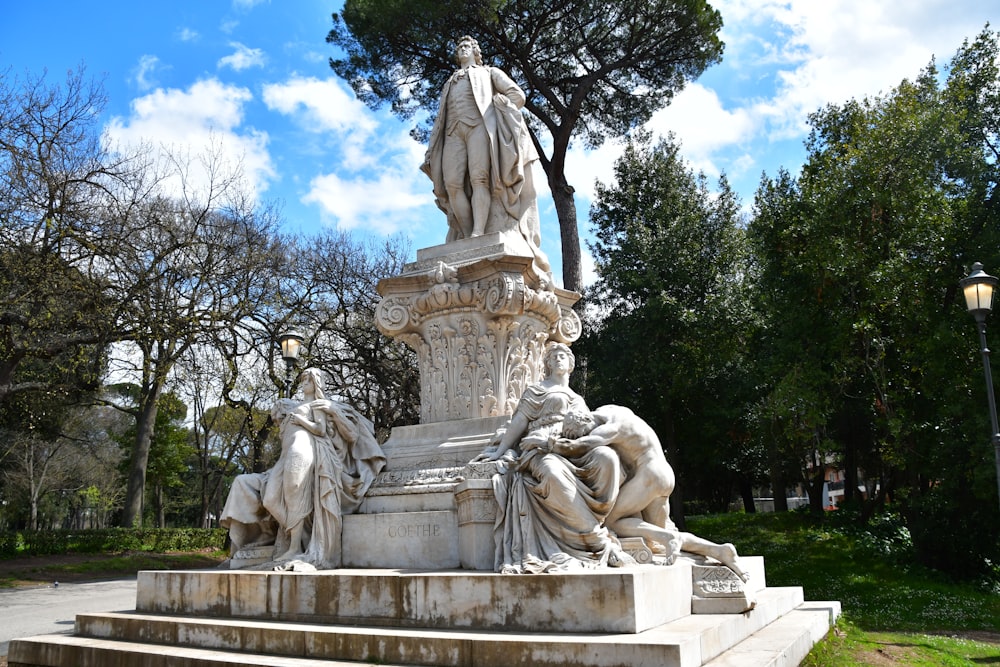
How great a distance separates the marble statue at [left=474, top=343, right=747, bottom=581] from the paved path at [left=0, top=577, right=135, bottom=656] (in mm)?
4239

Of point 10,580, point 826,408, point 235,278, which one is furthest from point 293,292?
point 826,408

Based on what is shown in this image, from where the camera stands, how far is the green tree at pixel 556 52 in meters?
20.0

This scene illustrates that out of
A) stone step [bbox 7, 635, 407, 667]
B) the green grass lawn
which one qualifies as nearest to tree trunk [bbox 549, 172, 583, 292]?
the green grass lawn

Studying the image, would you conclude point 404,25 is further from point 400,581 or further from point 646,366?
point 400,581

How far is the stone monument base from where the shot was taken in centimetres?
470

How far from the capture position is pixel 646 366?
2120 cm

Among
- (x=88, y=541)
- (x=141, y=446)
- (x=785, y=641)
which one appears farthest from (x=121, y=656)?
(x=88, y=541)

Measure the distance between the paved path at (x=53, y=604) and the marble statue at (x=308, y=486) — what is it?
6.26 ft

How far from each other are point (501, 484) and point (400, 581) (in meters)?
0.98

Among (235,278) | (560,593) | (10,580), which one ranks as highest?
(235,278)

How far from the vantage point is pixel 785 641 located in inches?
217

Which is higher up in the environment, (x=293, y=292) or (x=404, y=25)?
(x=404, y=25)

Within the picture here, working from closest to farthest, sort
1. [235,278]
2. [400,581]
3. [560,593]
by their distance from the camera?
[560,593] < [400,581] < [235,278]

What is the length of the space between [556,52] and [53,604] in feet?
53.8
